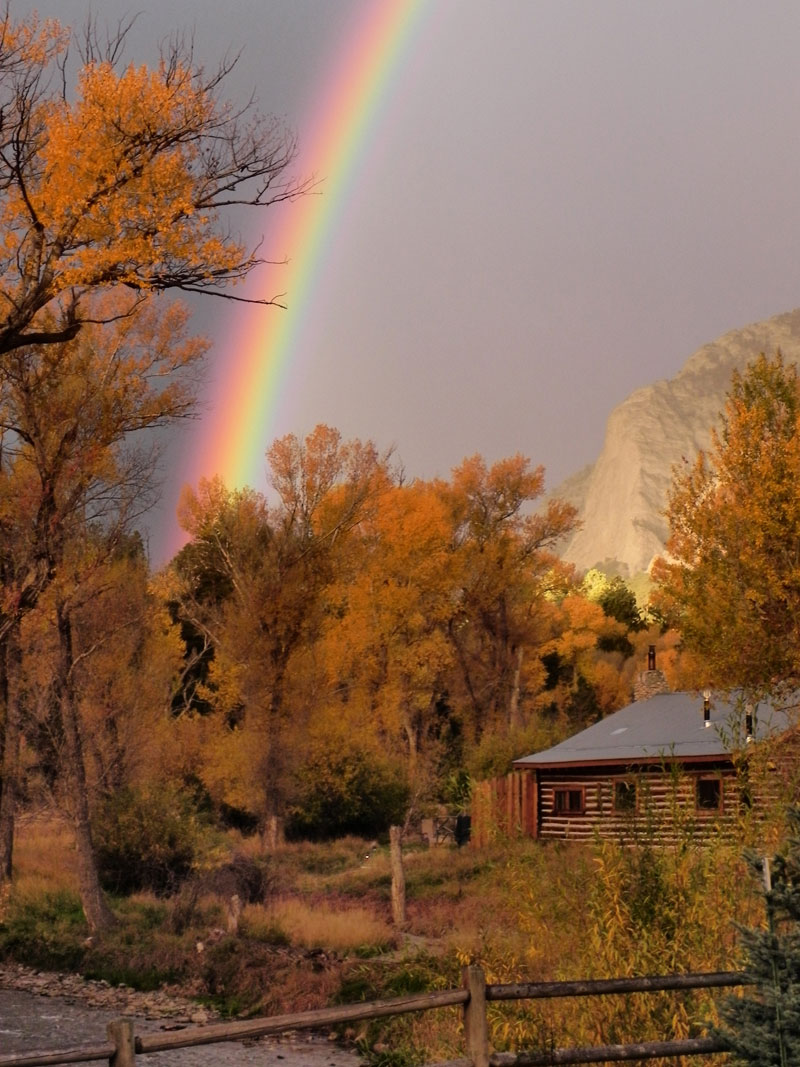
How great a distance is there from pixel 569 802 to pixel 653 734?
303 cm

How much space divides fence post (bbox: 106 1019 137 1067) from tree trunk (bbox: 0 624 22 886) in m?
18.0

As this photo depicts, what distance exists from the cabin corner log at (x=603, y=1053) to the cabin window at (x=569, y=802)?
25334mm

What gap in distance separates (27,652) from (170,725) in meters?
9.75

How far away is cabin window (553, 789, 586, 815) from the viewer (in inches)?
1256

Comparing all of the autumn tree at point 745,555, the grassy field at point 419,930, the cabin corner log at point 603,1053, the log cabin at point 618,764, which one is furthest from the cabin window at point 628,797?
the autumn tree at point 745,555

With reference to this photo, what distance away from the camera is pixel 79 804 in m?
23.1

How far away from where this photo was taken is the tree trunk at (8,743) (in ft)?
81.6

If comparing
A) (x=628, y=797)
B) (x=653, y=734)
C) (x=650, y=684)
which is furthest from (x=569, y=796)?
(x=628, y=797)

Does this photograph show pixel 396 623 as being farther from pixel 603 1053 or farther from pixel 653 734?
pixel 603 1053

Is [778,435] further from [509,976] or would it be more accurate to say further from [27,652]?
[509,976]

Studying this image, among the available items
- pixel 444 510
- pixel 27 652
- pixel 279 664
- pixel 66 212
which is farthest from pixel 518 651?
pixel 66 212

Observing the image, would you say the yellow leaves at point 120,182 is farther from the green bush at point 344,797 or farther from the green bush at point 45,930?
the green bush at point 344,797

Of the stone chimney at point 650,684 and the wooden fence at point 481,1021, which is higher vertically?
the stone chimney at point 650,684

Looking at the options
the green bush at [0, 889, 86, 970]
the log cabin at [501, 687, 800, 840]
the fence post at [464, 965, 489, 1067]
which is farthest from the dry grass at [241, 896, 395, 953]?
the fence post at [464, 965, 489, 1067]
